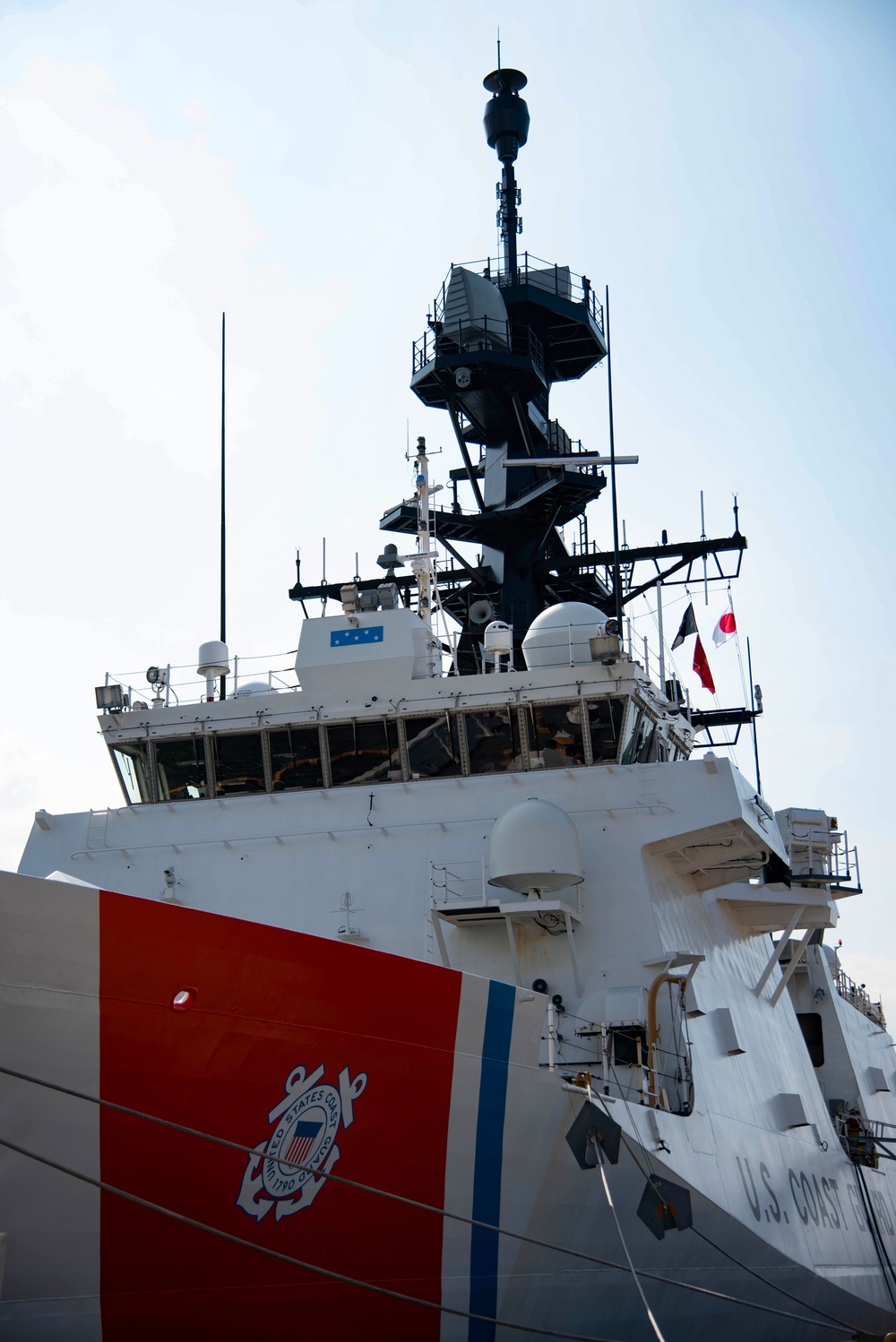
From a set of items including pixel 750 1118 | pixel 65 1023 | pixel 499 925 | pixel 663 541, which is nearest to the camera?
pixel 65 1023

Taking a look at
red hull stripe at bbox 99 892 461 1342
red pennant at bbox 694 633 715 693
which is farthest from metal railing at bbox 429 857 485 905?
red pennant at bbox 694 633 715 693

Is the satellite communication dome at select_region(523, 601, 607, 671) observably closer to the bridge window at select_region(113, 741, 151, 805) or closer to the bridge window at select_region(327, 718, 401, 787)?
the bridge window at select_region(327, 718, 401, 787)

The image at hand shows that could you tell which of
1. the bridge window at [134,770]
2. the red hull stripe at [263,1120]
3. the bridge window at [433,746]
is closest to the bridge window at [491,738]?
the bridge window at [433,746]

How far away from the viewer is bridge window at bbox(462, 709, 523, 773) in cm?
1413

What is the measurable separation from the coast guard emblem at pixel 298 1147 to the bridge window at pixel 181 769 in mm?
6846

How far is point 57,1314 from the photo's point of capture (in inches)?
286

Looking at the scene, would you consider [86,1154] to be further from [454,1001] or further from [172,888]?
[172,888]

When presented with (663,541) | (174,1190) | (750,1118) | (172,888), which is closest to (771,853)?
(750,1118)

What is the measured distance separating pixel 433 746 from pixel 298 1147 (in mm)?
6530

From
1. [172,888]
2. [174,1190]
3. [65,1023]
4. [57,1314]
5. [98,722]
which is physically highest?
[98,722]

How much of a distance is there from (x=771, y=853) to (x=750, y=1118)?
9.30ft

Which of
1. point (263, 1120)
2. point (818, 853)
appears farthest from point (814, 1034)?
point (263, 1120)

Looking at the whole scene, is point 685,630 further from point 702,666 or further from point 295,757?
point 295,757

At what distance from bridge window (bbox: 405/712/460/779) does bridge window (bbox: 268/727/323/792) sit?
41.2 inches
